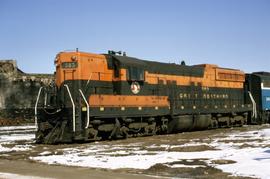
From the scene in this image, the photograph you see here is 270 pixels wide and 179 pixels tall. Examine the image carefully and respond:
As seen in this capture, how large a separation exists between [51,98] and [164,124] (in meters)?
6.55

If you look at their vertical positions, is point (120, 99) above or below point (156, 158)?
above

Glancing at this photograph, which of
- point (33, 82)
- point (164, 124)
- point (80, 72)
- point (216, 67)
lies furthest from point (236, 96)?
point (33, 82)

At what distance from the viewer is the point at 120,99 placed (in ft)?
65.2

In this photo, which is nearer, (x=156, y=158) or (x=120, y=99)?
(x=156, y=158)

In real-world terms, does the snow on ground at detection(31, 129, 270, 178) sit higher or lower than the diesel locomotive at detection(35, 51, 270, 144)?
lower

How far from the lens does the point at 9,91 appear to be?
1495 inches

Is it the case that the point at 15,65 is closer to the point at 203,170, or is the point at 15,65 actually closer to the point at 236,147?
the point at 236,147

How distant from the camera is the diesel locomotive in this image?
18297mm

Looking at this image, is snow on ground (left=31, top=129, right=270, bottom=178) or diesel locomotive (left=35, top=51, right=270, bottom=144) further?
diesel locomotive (left=35, top=51, right=270, bottom=144)

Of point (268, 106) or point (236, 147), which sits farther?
point (268, 106)

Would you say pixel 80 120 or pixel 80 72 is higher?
pixel 80 72

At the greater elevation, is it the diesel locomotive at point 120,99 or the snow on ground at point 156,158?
the diesel locomotive at point 120,99

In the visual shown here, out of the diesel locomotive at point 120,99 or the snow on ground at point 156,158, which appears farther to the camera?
the diesel locomotive at point 120,99

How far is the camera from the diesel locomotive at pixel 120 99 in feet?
60.0
